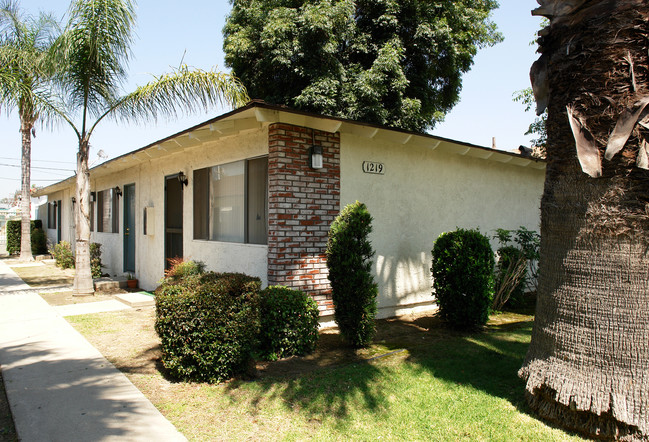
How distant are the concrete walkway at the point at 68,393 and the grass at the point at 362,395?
187 millimetres

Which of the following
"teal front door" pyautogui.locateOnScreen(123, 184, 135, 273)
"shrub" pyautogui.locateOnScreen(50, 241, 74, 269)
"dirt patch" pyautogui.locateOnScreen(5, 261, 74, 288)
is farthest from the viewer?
"shrub" pyautogui.locateOnScreen(50, 241, 74, 269)

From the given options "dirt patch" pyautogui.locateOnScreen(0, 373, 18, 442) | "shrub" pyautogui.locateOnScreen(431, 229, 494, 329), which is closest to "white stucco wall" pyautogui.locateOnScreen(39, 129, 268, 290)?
"shrub" pyautogui.locateOnScreen(431, 229, 494, 329)

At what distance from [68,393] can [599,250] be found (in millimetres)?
4844

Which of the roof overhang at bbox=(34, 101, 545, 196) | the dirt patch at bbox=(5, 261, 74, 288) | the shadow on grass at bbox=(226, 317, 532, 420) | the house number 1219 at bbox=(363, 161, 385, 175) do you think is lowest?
the shadow on grass at bbox=(226, 317, 532, 420)

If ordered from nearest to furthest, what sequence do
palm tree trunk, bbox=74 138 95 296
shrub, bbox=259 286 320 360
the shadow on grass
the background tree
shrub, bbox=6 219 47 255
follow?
the shadow on grass < shrub, bbox=259 286 320 360 < palm tree trunk, bbox=74 138 95 296 < the background tree < shrub, bbox=6 219 47 255

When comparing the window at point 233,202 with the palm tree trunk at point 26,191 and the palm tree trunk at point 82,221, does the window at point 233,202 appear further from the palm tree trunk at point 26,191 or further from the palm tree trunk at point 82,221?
the palm tree trunk at point 26,191

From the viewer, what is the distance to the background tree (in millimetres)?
13734

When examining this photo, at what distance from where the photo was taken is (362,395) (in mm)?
4176

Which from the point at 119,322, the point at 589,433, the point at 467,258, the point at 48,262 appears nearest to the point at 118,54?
the point at 119,322

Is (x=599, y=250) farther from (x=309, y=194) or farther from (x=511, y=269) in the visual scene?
(x=511, y=269)

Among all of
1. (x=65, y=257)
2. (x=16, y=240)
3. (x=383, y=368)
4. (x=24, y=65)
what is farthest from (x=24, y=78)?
(x=16, y=240)

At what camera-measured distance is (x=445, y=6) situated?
15.0 metres

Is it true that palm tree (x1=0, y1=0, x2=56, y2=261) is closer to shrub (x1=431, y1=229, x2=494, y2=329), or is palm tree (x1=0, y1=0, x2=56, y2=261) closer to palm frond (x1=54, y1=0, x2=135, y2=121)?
palm frond (x1=54, y1=0, x2=135, y2=121)

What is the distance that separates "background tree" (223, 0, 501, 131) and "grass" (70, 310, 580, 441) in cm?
972
